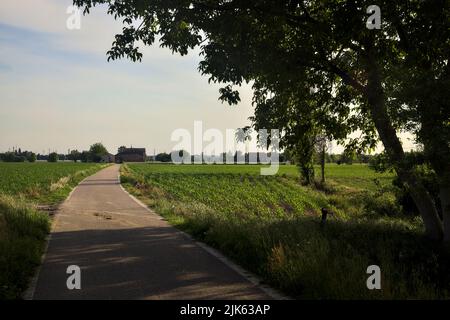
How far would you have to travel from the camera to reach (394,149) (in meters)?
10.6

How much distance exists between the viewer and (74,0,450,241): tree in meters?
8.00

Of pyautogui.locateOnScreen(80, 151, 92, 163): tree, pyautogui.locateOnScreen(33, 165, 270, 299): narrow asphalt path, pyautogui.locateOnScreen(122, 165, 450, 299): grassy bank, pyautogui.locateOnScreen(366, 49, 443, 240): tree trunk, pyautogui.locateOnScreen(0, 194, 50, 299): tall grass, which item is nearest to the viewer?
pyautogui.locateOnScreen(122, 165, 450, 299): grassy bank

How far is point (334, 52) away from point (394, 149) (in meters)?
3.15

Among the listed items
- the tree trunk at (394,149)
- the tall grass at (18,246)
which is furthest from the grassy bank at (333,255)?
the tall grass at (18,246)

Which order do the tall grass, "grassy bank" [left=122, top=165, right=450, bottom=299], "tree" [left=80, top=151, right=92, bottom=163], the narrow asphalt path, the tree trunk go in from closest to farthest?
1. "grassy bank" [left=122, top=165, right=450, bottom=299]
2. the narrow asphalt path
3. the tall grass
4. the tree trunk
5. "tree" [left=80, top=151, right=92, bottom=163]

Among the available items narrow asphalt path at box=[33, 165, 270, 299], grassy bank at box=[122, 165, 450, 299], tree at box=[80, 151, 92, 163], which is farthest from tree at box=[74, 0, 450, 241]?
tree at box=[80, 151, 92, 163]

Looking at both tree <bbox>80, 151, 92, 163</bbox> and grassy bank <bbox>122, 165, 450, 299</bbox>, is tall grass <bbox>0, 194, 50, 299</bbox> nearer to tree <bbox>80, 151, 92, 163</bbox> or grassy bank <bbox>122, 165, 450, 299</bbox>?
grassy bank <bbox>122, 165, 450, 299</bbox>

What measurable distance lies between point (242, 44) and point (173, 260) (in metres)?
4.75

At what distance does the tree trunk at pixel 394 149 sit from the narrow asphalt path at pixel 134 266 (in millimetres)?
4111

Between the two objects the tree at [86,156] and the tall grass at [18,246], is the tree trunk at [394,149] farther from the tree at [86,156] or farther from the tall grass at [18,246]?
the tree at [86,156]

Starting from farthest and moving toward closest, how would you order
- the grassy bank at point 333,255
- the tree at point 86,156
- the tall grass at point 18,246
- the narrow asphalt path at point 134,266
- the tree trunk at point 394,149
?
1. the tree at point 86,156
2. the tree trunk at point 394,149
3. the tall grass at point 18,246
4. the narrow asphalt path at point 134,266
5. the grassy bank at point 333,255

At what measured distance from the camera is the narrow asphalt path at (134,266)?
22.5 feet

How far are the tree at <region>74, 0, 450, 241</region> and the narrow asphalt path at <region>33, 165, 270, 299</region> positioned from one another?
3739 mm

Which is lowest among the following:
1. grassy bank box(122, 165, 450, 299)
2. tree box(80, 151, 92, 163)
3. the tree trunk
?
grassy bank box(122, 165, 450, 299)
